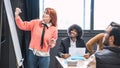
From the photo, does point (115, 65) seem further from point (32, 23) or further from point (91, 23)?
point (91, 23)

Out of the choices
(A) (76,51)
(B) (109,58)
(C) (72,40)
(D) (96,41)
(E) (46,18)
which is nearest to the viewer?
(B) (109,58)

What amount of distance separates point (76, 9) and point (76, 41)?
3.96 ft

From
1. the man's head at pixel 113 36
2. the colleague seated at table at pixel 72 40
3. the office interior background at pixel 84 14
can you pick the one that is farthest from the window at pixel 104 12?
the man's head at pixel 113 36

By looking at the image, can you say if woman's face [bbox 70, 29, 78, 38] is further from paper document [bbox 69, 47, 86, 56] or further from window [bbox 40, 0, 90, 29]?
window [bbox 40, 0, 90, 29]

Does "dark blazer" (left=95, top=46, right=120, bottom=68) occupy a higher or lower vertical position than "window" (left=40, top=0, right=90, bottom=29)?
lower

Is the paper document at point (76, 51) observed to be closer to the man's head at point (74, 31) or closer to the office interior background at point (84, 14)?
the man's head at point (74, 31)

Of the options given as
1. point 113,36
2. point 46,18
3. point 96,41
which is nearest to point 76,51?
point 96,41

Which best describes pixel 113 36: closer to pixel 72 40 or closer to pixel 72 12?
pixel 72 40

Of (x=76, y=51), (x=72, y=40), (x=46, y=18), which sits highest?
(x=46, y=18)

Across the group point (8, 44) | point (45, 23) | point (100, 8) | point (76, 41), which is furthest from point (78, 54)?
point (100, 8)

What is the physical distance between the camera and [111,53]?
7.72 feet

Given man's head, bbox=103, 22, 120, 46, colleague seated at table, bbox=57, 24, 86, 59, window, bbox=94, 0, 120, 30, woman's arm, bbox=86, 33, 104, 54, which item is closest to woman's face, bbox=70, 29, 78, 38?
colleague seated at table, bbox=57, 24, 86, 59

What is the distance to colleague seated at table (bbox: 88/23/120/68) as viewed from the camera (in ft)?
7.61

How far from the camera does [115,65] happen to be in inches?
92.8
